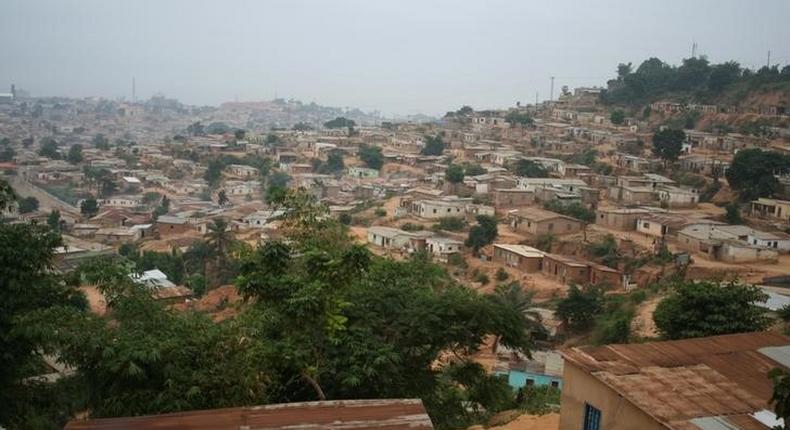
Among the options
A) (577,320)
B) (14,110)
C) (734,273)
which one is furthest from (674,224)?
(14,110)

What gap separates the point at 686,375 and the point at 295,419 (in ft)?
15.5

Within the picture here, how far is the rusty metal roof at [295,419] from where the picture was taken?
532 cm

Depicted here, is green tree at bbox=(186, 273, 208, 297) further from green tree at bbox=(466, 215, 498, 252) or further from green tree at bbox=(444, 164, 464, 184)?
green tree at bbox=(444, 164, 464, 184)

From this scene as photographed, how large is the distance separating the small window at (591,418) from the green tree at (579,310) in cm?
1230

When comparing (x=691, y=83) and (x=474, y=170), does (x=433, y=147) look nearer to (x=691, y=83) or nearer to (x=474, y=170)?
(x=474, y=170)

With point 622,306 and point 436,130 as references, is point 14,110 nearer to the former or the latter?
point 436,130

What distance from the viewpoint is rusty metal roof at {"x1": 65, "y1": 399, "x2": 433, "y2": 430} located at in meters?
5.32

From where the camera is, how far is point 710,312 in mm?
12703

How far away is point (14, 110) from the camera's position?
13288 centimetres

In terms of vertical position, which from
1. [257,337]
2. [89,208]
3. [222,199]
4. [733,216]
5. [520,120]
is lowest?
[89,208]

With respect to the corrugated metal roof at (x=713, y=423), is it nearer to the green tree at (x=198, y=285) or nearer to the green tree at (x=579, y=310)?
the green tree at (x=579, y=310)

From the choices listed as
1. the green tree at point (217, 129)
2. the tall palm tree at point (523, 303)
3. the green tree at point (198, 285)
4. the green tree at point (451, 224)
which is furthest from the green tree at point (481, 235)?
the green tree at point (217, 129)

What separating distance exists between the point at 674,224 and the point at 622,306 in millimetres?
8208

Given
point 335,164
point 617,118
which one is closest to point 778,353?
point 335,164
